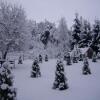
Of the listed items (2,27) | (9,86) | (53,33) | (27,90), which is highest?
(53,33)

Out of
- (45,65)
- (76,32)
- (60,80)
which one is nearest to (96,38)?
(76,32)

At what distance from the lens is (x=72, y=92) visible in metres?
13.8

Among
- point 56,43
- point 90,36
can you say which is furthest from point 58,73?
point 56,43

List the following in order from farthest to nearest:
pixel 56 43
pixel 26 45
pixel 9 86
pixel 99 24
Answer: pixel 56 43 < pixel 99 24 < pixel 26 45 < pixel 9 86

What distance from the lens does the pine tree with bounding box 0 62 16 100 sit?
10.3m

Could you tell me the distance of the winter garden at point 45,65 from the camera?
12.8 metres

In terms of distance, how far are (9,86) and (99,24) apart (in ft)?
184

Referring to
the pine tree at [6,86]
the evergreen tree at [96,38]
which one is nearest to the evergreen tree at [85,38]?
the evergreen tree at [96,38]

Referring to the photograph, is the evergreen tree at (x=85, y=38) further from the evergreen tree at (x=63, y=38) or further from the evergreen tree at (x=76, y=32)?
the evergreen tree at (x=63, y=38)

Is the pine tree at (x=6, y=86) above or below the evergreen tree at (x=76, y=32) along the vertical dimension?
below

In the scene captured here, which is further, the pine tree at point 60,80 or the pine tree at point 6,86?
the pine tree at point 60,80

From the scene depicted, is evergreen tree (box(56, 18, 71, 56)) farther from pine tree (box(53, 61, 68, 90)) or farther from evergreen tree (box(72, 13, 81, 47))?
pine tree (box(53, 61, 68, 90))

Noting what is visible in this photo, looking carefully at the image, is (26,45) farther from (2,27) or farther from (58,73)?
(58,73)

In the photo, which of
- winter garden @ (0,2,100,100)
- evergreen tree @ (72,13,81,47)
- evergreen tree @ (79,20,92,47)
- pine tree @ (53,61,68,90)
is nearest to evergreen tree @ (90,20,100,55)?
winter garden @ (0,2,100,100)
